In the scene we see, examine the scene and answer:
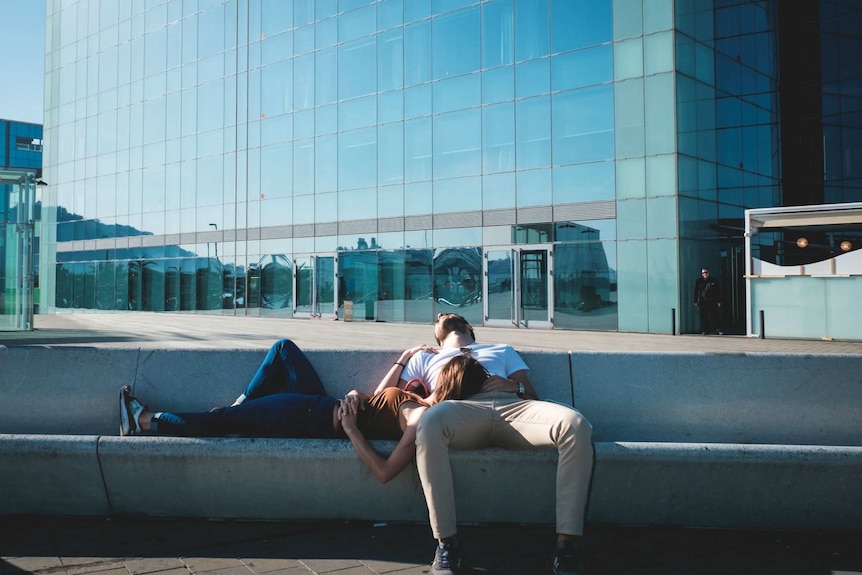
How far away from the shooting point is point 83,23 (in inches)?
1622

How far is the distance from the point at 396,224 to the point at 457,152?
139 inches

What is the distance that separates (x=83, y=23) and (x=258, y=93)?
16.5m

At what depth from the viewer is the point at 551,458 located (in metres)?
4.11

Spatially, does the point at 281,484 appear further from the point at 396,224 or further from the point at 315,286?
the point at 315,286

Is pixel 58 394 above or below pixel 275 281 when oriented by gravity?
below

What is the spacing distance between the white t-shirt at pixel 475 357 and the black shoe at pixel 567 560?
1.34 meters

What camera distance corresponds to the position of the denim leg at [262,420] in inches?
177

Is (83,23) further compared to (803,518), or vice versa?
(83,23)

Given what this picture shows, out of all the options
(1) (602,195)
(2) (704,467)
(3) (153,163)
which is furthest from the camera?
(3) (153,163)

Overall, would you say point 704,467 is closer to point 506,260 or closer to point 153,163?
point 506,260

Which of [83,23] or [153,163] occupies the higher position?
[83,23]

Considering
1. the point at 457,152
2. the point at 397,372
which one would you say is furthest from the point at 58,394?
the point at 457,152

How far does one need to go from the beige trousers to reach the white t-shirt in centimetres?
48

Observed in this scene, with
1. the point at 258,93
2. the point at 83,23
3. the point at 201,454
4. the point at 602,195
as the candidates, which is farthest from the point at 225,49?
the point at 201,454
